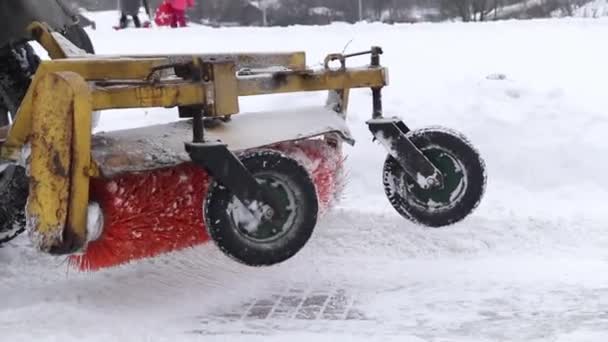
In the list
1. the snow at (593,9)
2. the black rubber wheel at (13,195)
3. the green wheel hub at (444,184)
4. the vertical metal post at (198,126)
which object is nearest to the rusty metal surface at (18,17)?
the black rubber wheel at (13,195)

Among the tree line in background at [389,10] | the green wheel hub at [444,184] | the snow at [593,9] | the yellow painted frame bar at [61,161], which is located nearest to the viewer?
the yellow painted frame bar at [61,161]

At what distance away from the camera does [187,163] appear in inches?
168

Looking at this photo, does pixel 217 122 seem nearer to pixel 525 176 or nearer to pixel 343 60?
pixel 343 60

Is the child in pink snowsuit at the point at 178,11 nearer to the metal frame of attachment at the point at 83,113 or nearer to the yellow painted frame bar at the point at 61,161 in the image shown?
the metal frame of attachment at the point at 83,113

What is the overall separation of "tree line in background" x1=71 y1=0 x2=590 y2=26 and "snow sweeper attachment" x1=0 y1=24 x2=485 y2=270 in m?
11.2

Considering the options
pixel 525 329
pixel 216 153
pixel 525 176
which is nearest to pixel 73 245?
→ pixel 216 153

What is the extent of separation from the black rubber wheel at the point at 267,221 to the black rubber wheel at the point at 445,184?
76cm

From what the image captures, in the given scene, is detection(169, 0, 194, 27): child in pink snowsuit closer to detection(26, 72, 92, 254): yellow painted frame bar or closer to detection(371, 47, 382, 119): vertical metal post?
detection(371, 47, 382, 119): vertical metal post

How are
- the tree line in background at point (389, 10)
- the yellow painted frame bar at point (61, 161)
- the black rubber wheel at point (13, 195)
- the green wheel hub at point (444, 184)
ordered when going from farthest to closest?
the tree line in background at point (389, 10) → the green wheel hub at point (444, 184) → the black rubber wheel at point (13, 195) → the yellow painted frame bar at point (61, 161)

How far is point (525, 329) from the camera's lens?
3912 mm

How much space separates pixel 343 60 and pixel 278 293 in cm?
111

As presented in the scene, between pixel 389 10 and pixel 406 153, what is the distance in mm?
11935

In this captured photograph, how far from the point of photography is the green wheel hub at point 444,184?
4605 mm

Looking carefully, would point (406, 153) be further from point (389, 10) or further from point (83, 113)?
point (389, 10)
